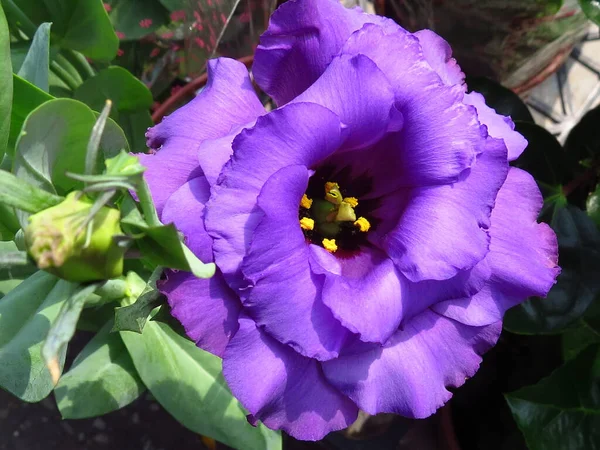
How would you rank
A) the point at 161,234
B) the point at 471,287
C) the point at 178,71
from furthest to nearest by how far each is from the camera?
the point at 178,71 < the point at 471,287 < the point at 161,234

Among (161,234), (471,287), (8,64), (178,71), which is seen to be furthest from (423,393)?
(178,71)

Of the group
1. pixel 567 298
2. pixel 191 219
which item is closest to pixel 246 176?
pixel 191 219

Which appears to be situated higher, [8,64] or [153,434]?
[8,64]

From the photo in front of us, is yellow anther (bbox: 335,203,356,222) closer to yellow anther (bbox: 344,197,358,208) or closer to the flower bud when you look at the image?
yellow anther (bbox: 344,197,358,208)

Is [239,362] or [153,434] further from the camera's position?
[153,434]

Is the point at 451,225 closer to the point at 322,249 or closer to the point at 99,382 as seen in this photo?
the point at 322,249

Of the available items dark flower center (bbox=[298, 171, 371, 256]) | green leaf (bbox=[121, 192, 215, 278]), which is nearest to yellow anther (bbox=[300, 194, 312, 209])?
dark flower center (bbox=[298, 171, 371, 256])

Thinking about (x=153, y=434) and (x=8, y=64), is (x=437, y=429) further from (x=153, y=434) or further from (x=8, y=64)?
(x=8, y=64)
